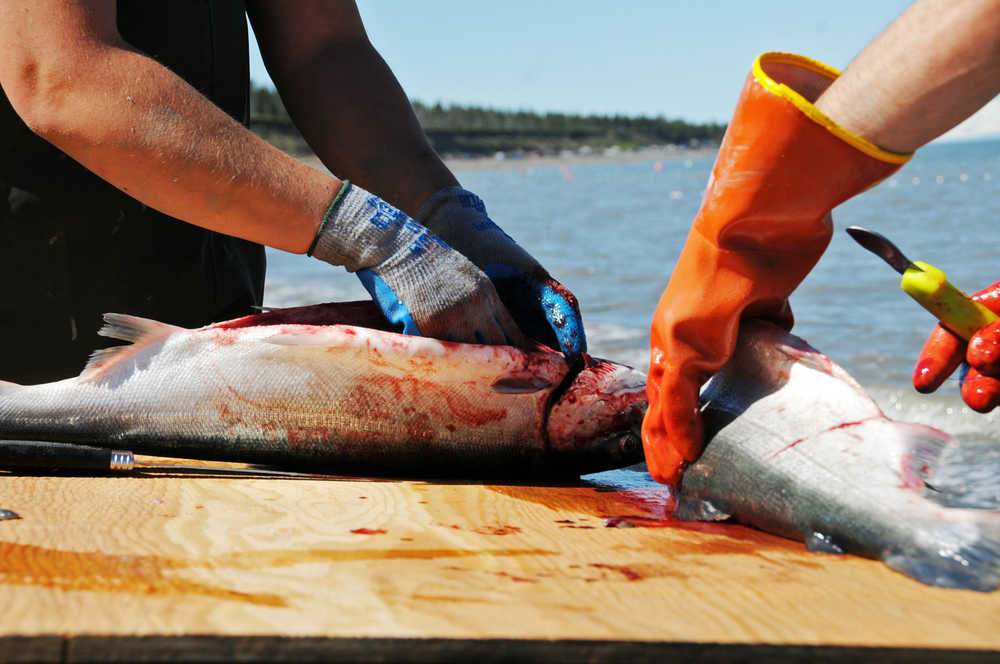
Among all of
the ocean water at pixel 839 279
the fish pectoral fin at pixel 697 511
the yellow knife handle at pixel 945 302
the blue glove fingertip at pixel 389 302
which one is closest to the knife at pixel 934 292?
the yellow knife handle at pixel 945 302

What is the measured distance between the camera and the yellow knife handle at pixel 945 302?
2418 millimetres

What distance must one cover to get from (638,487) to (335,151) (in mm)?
1700

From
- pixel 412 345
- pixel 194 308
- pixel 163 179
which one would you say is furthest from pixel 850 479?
pixel 194 308

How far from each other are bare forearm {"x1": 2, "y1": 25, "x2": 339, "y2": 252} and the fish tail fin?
1.70 m

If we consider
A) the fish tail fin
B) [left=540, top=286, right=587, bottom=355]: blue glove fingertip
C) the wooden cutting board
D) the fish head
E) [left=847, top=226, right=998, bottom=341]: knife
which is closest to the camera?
the wooden cutting board

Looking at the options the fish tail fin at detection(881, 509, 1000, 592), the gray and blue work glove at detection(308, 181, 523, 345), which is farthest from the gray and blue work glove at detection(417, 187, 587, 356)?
the fish tail fin at detection(881, 509, 1000, 592)

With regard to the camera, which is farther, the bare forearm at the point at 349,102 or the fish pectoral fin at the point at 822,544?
the bare forearm at the point at 349,102

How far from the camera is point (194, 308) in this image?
3.50 metres

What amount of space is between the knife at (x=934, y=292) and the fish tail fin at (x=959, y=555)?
0.75m

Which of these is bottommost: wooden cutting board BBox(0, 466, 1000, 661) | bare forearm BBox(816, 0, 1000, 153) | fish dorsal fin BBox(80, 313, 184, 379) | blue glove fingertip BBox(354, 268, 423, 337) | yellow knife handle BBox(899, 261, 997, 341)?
wooden cutting board BBox(0, 466, 1000, 661)

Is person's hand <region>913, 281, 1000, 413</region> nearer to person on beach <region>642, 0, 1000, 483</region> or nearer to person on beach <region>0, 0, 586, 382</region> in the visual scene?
person on beach <region>642, 0, 1000, 483</region>

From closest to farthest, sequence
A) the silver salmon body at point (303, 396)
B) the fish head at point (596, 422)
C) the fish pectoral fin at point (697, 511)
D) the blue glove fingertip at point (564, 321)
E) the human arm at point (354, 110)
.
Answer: the fish pectoral fin at point (697, 511), the silver salmon body at point (303, 396), the fish head at point (596, 422), the blue glove fingertip at point (564, 321), the human arm at point (354, 110)

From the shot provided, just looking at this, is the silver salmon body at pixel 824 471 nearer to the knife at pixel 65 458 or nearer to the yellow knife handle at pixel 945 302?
the yellow knife handle at pixel 945 302

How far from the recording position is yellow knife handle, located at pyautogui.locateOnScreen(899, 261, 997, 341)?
2418 millimetres
